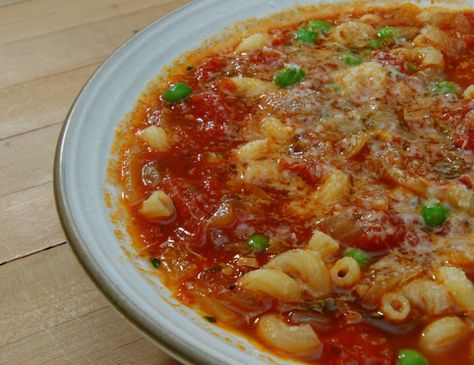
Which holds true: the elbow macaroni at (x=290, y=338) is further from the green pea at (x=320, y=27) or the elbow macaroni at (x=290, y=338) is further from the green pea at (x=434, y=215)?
the green pea at (x=320, y=27)

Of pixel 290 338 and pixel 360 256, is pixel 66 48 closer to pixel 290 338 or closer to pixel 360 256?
pixel 360 256

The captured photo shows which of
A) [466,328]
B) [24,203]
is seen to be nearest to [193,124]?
[24,203]

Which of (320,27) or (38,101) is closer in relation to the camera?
(38,101)

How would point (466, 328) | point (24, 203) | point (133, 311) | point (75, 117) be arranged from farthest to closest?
1. point (24, 203)
2. point (75, 117)
3. point (466, 328)
4. point (133, 311)

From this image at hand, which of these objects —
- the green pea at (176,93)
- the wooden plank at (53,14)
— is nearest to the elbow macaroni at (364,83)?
the green pea at (176,93)

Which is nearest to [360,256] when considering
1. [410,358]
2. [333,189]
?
[333,189]

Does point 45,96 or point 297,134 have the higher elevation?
point 297,134

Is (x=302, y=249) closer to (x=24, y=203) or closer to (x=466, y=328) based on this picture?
→ (x=466, y=328)
